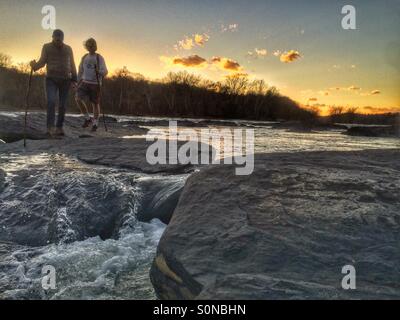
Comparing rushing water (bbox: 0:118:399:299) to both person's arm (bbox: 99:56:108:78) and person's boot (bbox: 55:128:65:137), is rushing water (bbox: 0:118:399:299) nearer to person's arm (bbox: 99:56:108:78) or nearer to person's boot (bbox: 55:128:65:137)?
person's boot (bbox: 55:128:65:137)

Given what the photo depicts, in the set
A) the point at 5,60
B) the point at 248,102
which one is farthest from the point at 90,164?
the point at 248,102

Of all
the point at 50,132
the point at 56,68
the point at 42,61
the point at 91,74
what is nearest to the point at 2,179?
the point at 50,132

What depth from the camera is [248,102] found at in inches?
3329

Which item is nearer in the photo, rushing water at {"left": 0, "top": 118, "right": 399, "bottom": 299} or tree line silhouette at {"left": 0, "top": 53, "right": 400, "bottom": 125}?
rushing water at {"left": 0, "top": 118, "right": 399, "bottom": 299}

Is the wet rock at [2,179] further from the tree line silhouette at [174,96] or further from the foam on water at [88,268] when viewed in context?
the tree line silhouette at [174,96]

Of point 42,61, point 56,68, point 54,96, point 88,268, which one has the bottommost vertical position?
point 88,268

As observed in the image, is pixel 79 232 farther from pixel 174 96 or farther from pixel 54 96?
pixel 174 96

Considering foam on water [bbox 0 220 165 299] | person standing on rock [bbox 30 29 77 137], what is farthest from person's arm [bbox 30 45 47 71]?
foam on water [bbox 0 220 165 299]

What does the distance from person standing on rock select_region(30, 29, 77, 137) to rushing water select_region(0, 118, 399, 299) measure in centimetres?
325

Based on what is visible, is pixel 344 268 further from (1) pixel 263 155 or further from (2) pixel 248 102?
(2) pixel 248 102

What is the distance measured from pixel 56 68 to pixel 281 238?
6898 millimetres

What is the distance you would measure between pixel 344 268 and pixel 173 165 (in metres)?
3.26

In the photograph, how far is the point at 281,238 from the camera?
6.96 ft

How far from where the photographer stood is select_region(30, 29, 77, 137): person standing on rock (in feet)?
25.4
